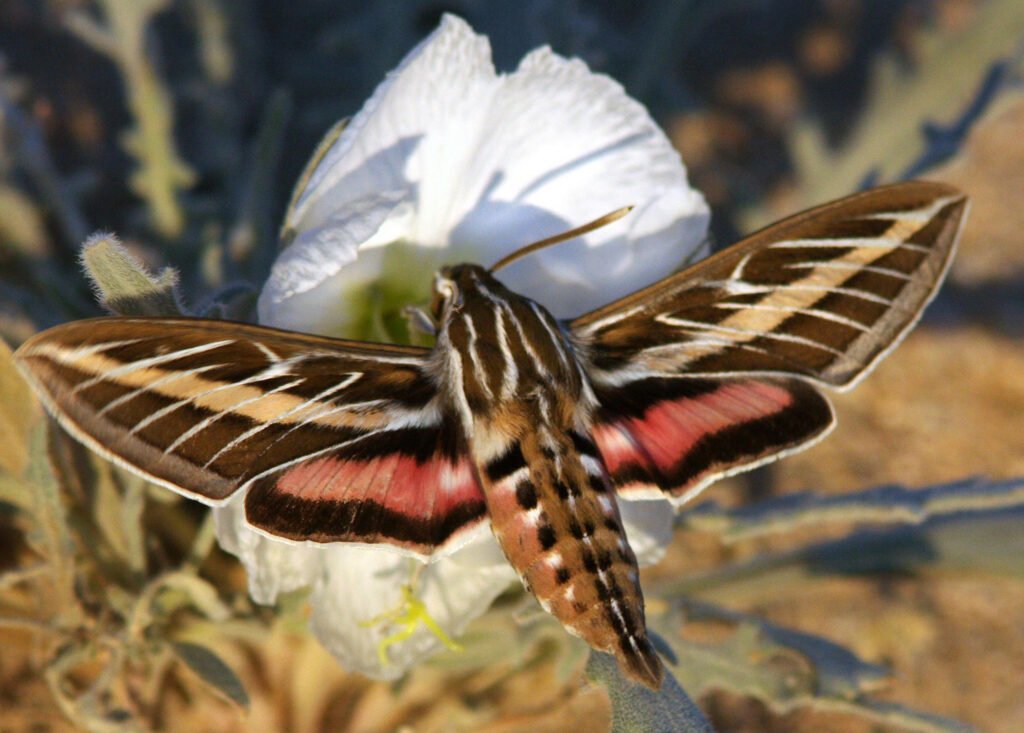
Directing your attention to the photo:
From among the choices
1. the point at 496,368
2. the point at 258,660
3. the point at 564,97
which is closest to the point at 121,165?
the point at 258,660

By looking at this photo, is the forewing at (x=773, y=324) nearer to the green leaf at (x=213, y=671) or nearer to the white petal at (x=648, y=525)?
the white petal at (x=648, y=525)

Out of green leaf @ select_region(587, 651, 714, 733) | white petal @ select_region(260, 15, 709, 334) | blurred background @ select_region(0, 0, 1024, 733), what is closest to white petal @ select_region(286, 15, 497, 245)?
white petal @ select_region(260, 15, 709, 334)

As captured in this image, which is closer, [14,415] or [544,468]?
[544,468]

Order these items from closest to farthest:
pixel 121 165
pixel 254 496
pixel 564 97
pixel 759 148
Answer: pixel 254 496, pixel 564 97, pixel 121 165, pixel 759 148

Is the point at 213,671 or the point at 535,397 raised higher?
the point at 535,397

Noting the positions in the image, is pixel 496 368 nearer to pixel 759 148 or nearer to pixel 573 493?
pixel 573 493

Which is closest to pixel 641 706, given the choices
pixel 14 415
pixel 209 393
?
pixel 209 393

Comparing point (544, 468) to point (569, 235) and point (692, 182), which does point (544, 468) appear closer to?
point (569, 235)
